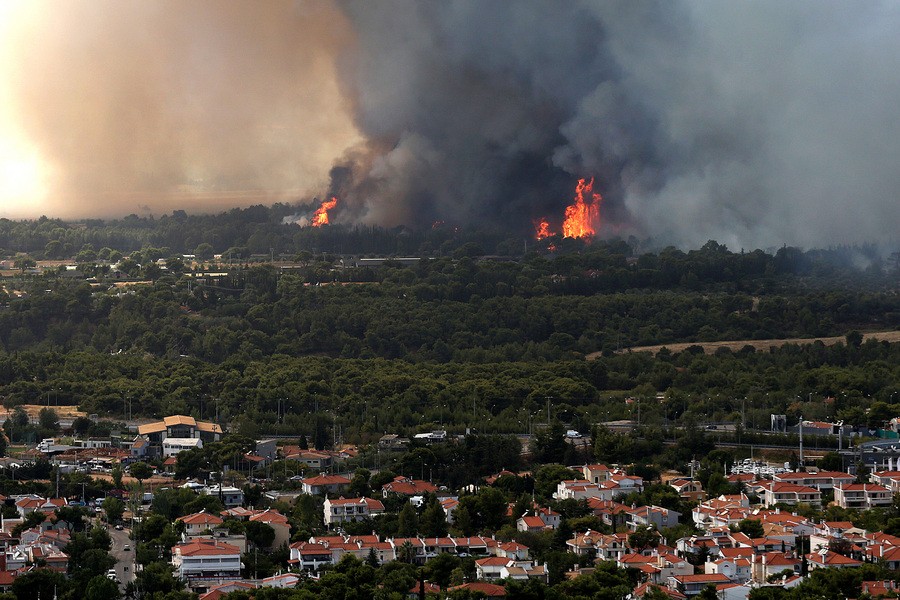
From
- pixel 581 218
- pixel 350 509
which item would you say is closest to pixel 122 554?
pixel 350 509

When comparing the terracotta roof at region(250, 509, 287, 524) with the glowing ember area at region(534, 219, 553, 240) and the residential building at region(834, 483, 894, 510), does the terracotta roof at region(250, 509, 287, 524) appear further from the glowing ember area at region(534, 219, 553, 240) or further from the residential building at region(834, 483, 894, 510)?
the glowing ember area at region(534, 219, 553, 240)

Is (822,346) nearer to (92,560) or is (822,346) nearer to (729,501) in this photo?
(729,501)

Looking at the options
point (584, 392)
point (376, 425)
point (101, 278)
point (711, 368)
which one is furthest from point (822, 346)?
point (101, 278)

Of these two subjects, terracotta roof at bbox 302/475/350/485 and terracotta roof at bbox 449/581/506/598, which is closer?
terracotta roof at bbox 449/581/506/598

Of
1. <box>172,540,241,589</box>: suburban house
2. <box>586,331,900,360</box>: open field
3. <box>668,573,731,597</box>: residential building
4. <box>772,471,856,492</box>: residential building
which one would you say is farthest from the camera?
<box>586,331,900,360</box>: open field

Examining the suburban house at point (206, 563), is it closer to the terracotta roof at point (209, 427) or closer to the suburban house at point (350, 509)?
the suburban house at point (350, 509)

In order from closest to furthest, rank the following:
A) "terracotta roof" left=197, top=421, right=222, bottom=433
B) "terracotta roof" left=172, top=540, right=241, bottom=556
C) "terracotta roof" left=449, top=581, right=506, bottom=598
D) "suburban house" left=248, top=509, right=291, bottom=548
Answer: "terracotta roof" left=449, top=581, right=506, bottom=598 → "terracotta roof" left=172, top=540, right=241, bottom=556 → "suburban house" left=248, top=509, right=291, bottom=548 → "terracotta roof" left=197, top=421, right=222, bottom=433

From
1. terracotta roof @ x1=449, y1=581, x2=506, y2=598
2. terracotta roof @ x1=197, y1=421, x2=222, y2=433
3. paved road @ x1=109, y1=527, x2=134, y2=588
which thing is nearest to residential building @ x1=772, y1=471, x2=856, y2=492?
terracotta roof @ x1=449, y1=581, x2=506, y2=598
